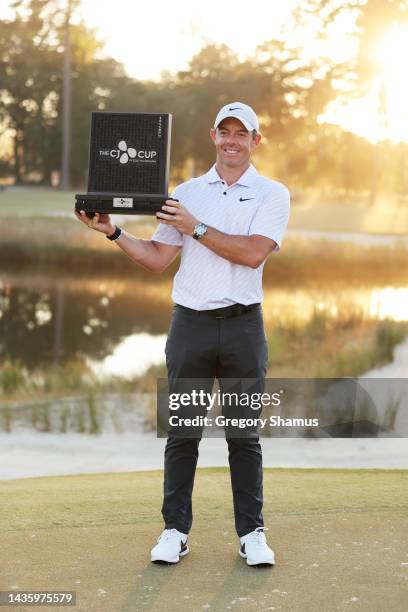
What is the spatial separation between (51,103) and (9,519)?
38.6 m

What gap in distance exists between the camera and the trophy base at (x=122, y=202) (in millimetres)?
3045

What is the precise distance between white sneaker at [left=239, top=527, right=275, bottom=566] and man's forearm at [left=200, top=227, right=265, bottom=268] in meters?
0.83

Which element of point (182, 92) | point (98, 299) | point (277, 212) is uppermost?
point (182, 92)

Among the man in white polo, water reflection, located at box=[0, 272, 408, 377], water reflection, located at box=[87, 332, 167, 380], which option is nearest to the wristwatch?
the man in white polo

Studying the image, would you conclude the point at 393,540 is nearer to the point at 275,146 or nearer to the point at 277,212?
the point at 277,212

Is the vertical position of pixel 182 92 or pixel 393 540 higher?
pixel 182 92

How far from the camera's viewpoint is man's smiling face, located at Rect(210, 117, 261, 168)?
312 cm

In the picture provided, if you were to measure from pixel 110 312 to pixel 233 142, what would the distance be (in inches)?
456

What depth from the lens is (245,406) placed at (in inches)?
124

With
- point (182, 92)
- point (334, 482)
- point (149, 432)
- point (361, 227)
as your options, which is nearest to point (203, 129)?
point (182, 92)

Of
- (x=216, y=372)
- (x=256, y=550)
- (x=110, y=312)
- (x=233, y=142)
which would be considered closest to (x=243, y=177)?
(x=233, y=142)

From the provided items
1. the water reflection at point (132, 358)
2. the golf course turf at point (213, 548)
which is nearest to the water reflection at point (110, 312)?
the water reflection at point (132, 358)

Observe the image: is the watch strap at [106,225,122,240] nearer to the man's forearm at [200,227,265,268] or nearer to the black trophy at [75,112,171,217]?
the black trophy at [75,112,171,217]

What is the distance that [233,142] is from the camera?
315cm
